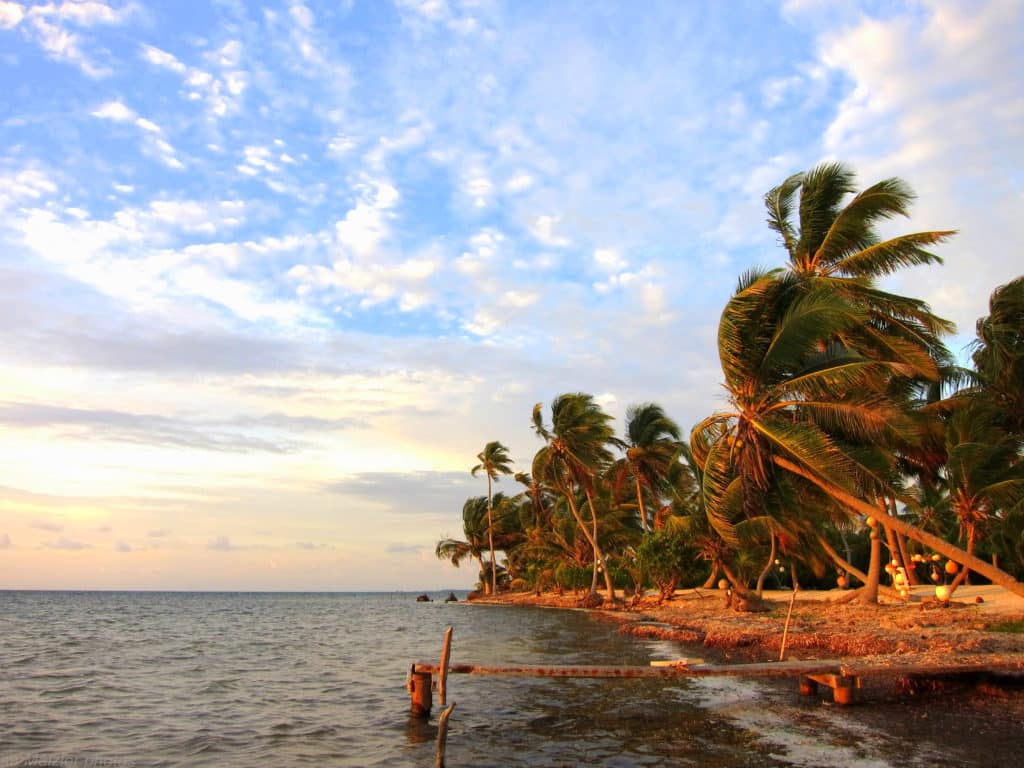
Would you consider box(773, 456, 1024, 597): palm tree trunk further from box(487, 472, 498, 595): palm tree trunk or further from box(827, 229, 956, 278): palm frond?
box(487, 472, 498, 595): palm tree trunk

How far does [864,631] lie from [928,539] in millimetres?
5049

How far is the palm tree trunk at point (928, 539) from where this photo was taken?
47.6ft

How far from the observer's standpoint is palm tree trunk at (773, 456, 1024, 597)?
14.5 meters

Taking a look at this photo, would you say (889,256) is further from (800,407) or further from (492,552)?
(492,552)

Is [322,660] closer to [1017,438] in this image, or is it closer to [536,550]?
[1017,438]

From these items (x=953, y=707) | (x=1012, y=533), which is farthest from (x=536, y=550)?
(x=953, y=707)

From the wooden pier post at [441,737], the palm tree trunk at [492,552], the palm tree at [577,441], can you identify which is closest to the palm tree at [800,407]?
the wooden pier post at [441,737]

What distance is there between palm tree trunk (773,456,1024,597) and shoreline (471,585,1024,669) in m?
1.35

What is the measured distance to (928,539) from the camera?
15.2 meters

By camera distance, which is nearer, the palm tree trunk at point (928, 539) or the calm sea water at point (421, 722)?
the calm sea water at point (421, 722)

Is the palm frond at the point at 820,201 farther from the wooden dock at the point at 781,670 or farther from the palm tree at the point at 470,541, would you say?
the palm tree at the point at 470,541

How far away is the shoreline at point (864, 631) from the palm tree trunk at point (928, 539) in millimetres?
1352

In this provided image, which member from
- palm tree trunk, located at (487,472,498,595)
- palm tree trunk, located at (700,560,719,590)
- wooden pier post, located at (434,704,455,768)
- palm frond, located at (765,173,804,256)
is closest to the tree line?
palm frond, located at (765,173,804,256)

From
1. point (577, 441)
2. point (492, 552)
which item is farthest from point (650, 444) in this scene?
point (492, 552)
